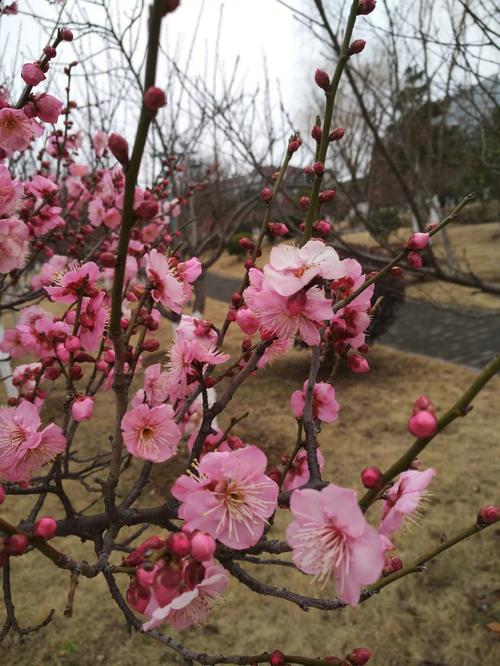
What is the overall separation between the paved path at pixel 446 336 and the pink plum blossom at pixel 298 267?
6308 mm

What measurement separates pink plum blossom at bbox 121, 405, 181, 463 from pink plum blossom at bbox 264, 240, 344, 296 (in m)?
0.48

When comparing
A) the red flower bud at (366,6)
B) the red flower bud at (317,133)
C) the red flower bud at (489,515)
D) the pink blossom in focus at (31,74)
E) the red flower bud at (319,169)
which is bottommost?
the red flower bud at (489,515)

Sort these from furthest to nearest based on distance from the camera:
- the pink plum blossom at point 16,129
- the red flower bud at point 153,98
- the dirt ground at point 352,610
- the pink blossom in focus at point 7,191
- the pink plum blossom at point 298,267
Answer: the dirt ground at point 352,610 → the pink plum blossom at point 16,129 → the pink blossom in focus at point 7,191 → the pink plum blossom at point 298,267 → the red flower bud at point 153,98

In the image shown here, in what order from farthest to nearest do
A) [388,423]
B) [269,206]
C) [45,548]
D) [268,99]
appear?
[388,423] < [268,99] < [269,206] < [45,548]

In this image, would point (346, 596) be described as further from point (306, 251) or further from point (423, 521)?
point (423, 521)

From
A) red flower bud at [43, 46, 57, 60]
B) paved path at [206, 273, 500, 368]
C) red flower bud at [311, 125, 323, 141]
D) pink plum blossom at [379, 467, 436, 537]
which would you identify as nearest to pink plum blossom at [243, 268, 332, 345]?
pink plum blossom at [379, 467, 436, 537]

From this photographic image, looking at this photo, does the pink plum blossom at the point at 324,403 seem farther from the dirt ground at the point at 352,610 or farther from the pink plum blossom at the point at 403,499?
the dirt ground at the point at 352,610

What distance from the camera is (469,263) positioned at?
856cm

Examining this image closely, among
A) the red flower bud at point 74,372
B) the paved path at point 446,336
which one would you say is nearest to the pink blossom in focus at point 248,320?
the red flower bud at point 74,372

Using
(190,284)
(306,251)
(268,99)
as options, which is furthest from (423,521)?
(268,99)

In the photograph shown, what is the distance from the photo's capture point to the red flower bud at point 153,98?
545 millimetres

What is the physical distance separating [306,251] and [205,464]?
43 cm

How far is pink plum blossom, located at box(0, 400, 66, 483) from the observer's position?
3.79ft

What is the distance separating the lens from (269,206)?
4.26ft
